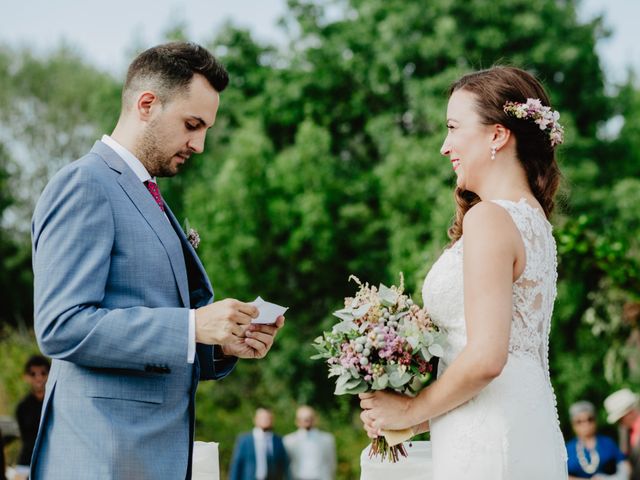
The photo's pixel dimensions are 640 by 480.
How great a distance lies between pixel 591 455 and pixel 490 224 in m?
7.04

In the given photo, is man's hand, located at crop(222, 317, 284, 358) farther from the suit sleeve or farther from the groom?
the suit sleeve

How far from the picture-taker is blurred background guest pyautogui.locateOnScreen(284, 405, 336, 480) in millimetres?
12625

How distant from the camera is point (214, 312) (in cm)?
263

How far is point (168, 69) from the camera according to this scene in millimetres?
2928

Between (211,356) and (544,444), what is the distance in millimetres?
1230

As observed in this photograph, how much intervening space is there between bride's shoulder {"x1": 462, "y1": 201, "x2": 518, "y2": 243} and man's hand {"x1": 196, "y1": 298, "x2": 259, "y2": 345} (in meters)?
0.77

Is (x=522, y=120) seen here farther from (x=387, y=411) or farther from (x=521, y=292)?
(x=387, y=411)

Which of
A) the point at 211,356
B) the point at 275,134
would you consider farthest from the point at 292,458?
the point at 211,356

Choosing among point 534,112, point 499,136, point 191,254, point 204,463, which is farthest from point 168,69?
point 204,463

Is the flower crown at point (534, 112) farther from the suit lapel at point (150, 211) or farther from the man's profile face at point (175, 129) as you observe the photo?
the suit lapel at point (150, 211)

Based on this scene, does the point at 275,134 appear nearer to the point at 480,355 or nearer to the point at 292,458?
the point at 292,458

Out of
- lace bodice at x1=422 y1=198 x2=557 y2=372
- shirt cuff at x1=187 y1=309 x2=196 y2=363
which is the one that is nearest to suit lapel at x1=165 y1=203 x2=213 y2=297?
shirt cuff at x1=187 y1=309 x2=196 y2=363

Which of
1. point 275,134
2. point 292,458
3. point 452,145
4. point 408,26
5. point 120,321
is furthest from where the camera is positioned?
point 275,134

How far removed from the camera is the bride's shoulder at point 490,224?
108 inches
